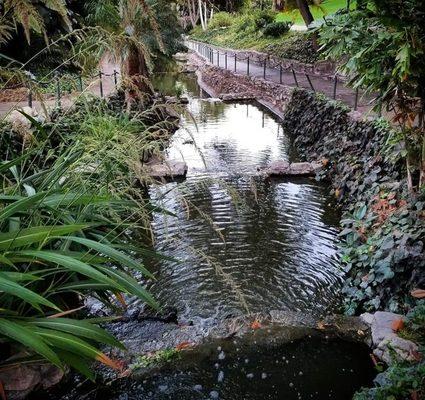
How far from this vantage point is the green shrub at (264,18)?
22.5m

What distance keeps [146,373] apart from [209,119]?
Result: 9.82 metres

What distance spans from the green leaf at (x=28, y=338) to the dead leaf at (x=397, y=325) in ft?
7.35

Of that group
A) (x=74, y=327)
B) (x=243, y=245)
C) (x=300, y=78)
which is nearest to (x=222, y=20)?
(x=300, y=78)

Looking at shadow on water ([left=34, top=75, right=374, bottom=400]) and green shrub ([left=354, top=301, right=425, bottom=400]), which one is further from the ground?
green shrub ([left=354, top=301, right=425, bottom=400])

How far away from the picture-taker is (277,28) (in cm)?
2070

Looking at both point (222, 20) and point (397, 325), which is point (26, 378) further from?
point (222, 20)

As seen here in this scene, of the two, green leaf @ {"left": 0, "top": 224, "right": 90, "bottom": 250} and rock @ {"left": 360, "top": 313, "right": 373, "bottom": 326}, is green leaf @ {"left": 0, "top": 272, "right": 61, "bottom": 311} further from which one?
rock @ {"left": 360, "top": 313, "right": 373, "bottom": 326}

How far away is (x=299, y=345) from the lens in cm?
285

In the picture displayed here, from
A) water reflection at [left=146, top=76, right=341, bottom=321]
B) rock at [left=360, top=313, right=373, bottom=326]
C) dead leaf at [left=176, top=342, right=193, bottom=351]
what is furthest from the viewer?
water reflection at [left=146, top=76, right=341, bottom=321]

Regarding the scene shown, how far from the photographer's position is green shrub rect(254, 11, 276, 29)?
22453 millimetres

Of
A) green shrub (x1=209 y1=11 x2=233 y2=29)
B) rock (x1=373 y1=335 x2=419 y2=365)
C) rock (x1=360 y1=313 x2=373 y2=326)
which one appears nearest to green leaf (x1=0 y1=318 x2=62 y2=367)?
rock (x1=373 y1=335 x2=419 y2=365)

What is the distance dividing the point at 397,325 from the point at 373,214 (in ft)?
6.15

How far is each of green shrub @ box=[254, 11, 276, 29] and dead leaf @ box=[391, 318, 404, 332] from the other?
22048 mm

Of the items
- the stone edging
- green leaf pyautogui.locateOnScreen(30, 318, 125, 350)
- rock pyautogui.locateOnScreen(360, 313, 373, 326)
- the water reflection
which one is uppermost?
green leaf pyautogui.locateOnScreen(30, 318, 125, 350)
